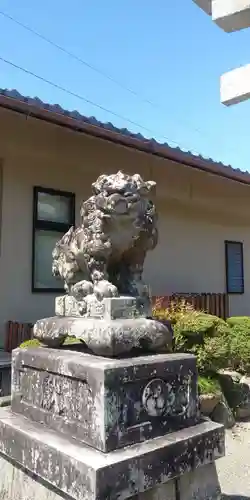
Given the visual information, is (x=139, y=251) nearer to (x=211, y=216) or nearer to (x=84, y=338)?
(x=84, y=338)

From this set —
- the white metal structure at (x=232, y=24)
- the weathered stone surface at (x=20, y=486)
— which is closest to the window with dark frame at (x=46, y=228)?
the white metal structure at (x=232, y=24)

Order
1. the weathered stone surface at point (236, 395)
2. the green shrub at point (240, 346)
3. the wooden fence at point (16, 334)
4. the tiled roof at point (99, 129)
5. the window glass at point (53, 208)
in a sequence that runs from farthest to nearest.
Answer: the window glass at point (53, 208), the green shrub at point (240, 346), the wooden fence at point (16, 334), the weathered stone surface at point (236, 395), the tiled roof at point (99, 129)

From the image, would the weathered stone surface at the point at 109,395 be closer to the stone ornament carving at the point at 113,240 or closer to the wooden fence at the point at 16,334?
the stone ornament carving at the point at 113,240

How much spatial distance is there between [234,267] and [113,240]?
9085 mm

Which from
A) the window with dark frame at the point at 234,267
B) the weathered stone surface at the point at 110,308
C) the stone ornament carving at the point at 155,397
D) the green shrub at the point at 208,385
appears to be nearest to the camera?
the stone ornament carving at the point at 155,397

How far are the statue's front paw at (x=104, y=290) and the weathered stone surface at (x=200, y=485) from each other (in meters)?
0.92

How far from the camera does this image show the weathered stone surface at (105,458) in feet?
5.76

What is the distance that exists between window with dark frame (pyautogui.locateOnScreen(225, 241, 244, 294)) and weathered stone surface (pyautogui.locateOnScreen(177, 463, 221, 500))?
28.0ft

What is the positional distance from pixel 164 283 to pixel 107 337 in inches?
272

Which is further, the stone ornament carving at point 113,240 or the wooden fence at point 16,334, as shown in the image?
the wooden fence at point 16,334

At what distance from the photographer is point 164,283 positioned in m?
8.84

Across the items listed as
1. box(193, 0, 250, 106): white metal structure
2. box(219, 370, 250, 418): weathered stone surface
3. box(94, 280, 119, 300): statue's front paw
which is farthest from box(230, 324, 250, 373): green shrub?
box(94, 280, 119, 300): statue's front paw

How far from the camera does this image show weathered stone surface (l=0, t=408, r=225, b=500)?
69.2 inches

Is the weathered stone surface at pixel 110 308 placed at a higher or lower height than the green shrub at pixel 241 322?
higher
